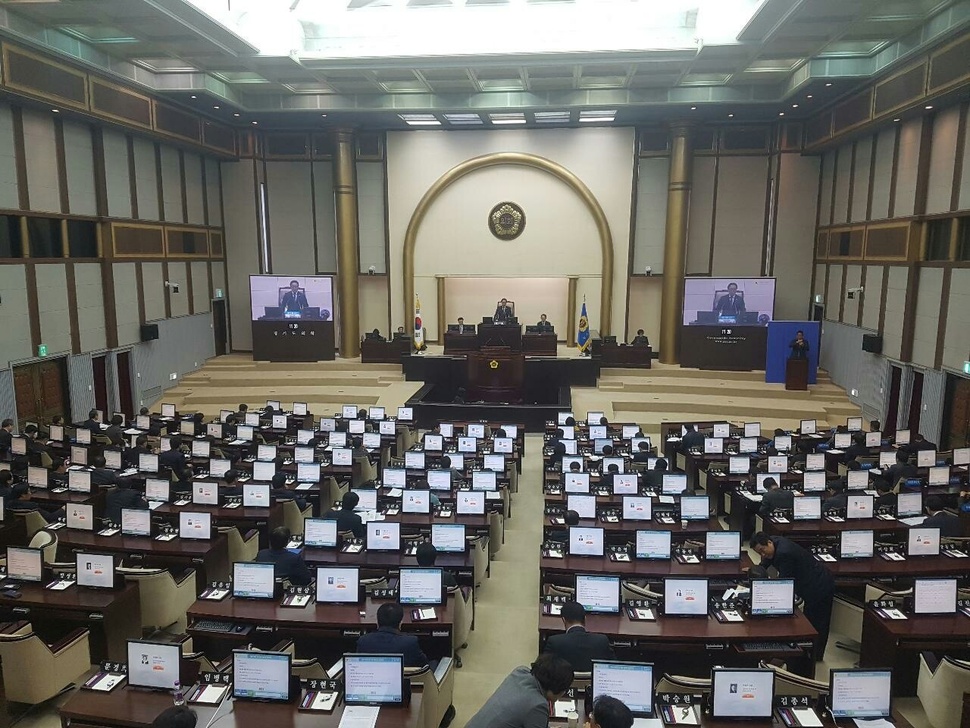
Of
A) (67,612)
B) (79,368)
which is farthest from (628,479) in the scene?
(79,368)

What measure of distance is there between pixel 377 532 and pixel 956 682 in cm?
540

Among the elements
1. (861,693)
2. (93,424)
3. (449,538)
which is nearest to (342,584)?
(449,538)

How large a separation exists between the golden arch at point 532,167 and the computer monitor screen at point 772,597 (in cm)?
1598

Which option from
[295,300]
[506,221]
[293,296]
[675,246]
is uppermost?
[506,221]

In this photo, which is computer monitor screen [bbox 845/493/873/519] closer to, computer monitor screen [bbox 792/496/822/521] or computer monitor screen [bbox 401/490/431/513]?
computer monitor screen [bbox 792/496/822/521]

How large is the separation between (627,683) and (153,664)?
341 cm

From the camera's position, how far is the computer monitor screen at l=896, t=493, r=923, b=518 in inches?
353

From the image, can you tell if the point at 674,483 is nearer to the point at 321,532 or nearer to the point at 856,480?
the point at 856,480

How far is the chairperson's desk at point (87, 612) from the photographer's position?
6461 mm

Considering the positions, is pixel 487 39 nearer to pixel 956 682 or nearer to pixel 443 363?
pixel 443 363

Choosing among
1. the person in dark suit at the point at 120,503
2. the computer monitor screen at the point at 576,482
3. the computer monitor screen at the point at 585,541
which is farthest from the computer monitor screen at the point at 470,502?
the person in dark suit at the point at 120,503

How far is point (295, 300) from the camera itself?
20781mm

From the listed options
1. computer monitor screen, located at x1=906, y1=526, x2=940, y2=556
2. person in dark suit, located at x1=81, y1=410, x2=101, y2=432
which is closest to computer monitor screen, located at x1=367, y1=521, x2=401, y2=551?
computer monitor screen, located at x1=906, y1=526, x2=940, y2=556

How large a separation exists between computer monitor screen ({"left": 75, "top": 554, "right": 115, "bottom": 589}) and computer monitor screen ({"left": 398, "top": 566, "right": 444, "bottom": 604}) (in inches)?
113
